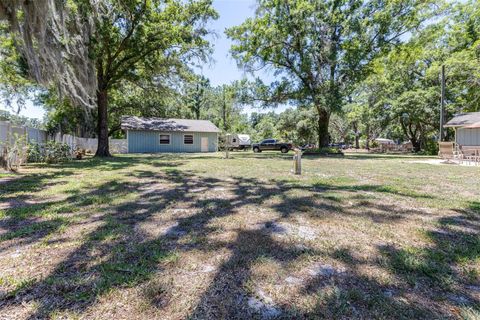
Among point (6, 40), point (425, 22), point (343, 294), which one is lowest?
point (343, 294)

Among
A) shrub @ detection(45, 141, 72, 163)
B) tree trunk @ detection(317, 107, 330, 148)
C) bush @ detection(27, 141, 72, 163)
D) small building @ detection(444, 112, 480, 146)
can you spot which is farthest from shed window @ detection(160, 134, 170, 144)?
small building @ detection(444, 112, 480, 146)

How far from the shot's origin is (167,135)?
72.2 ft

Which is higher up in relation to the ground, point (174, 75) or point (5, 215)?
point (174, 75)

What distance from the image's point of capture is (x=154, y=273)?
6.14 ft

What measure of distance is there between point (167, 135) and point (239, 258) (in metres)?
21.1

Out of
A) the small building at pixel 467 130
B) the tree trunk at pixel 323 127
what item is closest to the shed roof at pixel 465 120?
the small building at pixel 467 130

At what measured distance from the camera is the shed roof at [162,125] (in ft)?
68.2

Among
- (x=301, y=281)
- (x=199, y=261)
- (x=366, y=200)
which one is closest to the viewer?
(x=301, y=281)

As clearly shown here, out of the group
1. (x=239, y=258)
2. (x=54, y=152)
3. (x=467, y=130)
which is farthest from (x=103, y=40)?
(x=467, y=130)

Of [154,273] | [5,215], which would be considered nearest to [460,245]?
[154,273]

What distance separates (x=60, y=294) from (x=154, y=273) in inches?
22.8

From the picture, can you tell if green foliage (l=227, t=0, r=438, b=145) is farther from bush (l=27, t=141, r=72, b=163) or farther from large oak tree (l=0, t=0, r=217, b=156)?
bush (l=27, t=141, r=72, b=163)

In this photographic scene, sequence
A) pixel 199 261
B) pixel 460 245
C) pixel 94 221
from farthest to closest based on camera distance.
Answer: pixel 94 221 → pixel 460 245 → pixel 199 261

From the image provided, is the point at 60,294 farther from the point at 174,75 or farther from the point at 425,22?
the point at 425,22
